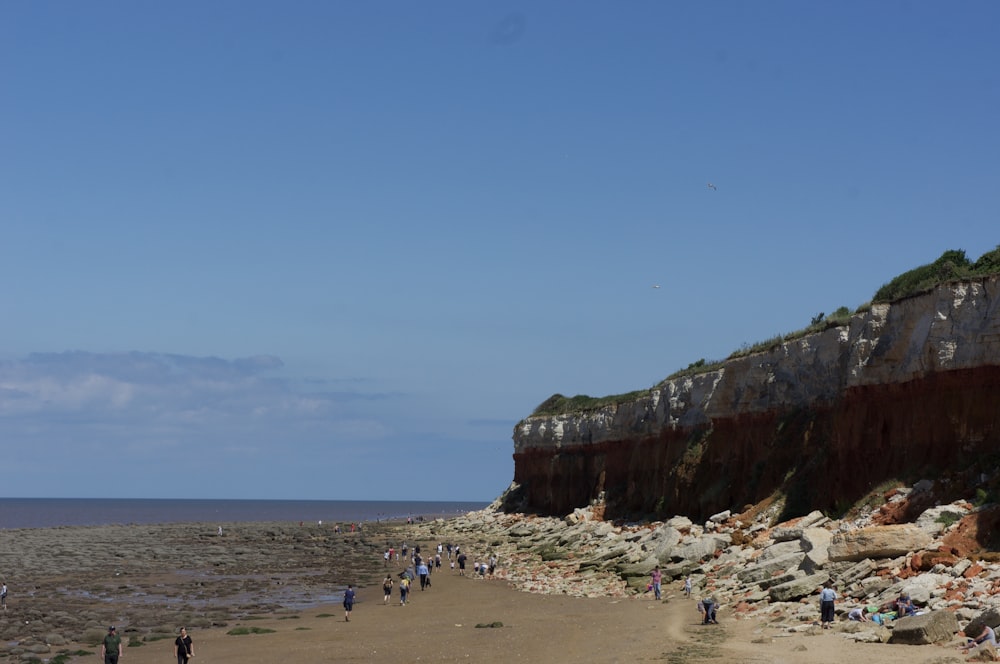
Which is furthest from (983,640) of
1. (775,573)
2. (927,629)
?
(775,573)

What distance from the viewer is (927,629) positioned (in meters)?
21.8

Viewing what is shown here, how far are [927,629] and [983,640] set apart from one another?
1316 mm

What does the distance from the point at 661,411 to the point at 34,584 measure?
37026 mm

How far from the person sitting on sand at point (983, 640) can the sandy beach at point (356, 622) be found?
1.04 ft

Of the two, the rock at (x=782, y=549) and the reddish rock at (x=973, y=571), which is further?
the rock at (x=782, y=549)

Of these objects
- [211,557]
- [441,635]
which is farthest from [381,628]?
[211,557]

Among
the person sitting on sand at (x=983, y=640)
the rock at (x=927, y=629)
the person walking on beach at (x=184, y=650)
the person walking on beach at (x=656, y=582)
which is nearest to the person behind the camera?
the person sitting on sand at (x=983, y=640)

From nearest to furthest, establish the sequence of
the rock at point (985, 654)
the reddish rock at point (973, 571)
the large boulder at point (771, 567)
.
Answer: the rock at point (985, 654), the reddish rock at point (973, 571), the large boulder at point (771, 567)

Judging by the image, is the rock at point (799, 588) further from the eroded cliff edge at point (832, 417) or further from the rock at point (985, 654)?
the rock at point (985, 654)

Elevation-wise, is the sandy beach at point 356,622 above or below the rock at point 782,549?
below

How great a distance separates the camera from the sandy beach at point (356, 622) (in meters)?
25.5

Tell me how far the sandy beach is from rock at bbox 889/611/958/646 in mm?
300

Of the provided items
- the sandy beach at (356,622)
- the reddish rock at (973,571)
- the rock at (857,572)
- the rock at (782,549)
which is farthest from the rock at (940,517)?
the sandy beach at (356,622)

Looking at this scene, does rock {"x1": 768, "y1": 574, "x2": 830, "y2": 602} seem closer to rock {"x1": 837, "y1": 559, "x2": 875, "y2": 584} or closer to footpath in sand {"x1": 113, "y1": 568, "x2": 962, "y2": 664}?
rock {"x1": 837, "y1": 559, "x2": 875, "y2": 584}
